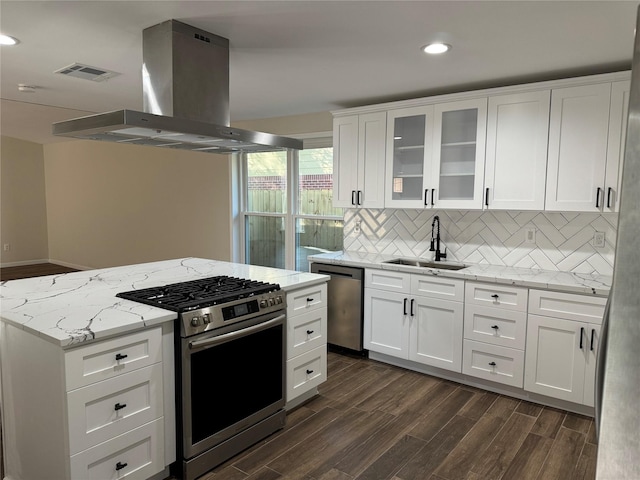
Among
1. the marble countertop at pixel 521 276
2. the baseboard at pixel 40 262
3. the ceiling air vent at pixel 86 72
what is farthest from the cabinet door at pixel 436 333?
the baseboard at pixel 40 262

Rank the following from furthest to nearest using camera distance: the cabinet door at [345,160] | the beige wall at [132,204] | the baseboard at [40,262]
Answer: the baseboard at [40,262] → the beige wall at [132,204] → the cabinet door at [345,160]

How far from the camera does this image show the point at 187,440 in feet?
7.12

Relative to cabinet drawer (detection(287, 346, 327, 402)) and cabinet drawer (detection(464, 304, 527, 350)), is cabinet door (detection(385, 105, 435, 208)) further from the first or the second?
cabinet drawer (detection(287, 346, 327, 402))

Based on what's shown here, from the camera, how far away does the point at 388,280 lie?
12.2 ft

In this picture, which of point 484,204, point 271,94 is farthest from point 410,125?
point 271,94

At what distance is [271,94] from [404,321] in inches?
90.7

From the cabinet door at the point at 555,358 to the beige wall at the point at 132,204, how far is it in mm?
3631

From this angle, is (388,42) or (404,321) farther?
(404,321)

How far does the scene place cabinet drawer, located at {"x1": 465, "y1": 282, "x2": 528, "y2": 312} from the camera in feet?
10.1

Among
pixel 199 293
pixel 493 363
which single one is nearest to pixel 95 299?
pixel 199 293

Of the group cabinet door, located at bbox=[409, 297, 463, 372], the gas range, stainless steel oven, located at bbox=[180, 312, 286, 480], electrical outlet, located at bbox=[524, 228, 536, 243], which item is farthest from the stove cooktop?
electrical outlet, located at bbox=[524, 228, 536, 243]

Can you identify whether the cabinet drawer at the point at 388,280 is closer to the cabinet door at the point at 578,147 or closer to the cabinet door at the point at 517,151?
the cabinet door at the point at 517,151

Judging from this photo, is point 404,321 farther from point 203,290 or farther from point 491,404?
point 203,290

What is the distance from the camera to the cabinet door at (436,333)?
338 cm
